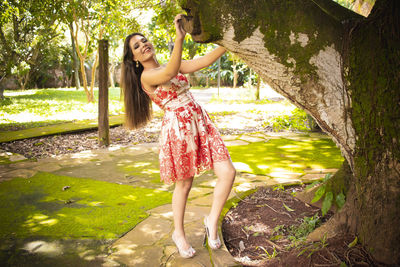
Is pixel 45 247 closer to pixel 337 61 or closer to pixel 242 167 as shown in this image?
pixel 337 61

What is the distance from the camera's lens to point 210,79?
25.7 m

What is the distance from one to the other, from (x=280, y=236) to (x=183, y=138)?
1.12 meters

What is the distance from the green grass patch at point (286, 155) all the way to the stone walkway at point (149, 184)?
0.24 m

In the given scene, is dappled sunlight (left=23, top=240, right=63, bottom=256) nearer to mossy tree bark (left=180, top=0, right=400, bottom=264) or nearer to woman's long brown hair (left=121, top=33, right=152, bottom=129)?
woman's long brown hair (left=121, top=33, right=152, bottom=129)

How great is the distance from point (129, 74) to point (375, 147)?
6.06 feet

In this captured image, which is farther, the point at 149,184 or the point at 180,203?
the point at 149,184

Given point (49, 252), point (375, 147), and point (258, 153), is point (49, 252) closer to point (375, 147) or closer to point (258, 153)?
point (375, 147)

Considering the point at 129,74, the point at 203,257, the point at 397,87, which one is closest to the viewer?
the point at 397,87

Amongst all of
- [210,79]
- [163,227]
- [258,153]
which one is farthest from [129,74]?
[210,79]

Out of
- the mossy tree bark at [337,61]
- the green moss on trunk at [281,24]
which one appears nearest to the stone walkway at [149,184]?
the mossy tree bark at [337,61]

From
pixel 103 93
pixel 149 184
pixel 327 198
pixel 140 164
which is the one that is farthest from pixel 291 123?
pixel 327 198

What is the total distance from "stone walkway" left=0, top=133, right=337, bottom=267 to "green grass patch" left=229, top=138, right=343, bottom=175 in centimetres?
24

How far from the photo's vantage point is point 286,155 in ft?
16.6

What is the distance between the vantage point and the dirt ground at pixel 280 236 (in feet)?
6.61
